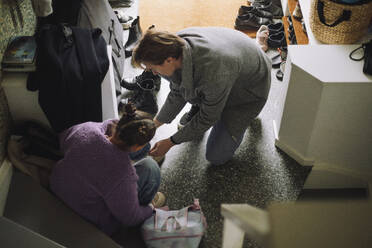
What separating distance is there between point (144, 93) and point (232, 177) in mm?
756

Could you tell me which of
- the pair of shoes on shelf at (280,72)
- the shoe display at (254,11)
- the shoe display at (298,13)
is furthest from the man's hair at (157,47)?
the shoe display at (254,11)

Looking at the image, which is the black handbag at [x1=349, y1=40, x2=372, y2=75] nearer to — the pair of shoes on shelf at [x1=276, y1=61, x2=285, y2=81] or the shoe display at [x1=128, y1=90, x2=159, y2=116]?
the pair of shoes on shelf at [x1=276, y1=61, x2=285, y2=81]

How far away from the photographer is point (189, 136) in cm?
163

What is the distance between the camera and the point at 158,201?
1773 mm

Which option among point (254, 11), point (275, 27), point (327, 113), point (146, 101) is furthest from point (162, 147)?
point (254, 11)

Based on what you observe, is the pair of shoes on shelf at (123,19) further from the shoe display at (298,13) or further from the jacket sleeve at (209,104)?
the jacket sleeve at (209,104)

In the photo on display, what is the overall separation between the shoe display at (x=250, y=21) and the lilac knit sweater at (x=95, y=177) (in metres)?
1.84

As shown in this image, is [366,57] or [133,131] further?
[366,57]

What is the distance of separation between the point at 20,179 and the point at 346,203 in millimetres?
1535

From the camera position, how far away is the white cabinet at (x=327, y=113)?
5.24 feet

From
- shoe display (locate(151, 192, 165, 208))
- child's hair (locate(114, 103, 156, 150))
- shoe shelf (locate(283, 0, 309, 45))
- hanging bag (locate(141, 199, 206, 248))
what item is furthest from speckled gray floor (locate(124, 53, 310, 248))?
child's hair (locate(114, 103, 156, 150))

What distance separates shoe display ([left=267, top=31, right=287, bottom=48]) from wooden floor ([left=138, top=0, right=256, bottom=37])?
180mm

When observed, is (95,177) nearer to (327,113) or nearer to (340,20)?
(327,113)

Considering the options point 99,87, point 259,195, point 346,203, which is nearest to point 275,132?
point 259,195
